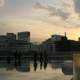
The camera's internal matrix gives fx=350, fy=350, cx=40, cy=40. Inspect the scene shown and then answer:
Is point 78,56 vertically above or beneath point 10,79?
above

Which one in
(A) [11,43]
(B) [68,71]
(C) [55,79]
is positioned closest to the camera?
(C) [55,79]

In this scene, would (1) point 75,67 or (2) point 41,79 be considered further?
(2) point 41,79

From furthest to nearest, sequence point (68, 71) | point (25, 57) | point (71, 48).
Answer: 1. point (71, 48)
2. point (25, 57)
3. point (68, 71)

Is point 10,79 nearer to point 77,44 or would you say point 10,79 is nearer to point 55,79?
point 55,79

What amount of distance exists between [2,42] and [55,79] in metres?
118

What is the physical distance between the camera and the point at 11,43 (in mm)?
140125

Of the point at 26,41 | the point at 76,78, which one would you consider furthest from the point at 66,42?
the point at 76,78

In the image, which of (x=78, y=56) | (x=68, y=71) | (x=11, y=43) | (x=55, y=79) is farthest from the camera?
(x=11, y=43)

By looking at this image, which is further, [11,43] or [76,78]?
[11,43]

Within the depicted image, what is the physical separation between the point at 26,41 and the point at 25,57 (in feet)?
200

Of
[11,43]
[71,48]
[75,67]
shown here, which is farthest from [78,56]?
[11,43]

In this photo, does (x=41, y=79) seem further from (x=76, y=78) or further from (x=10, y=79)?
(x=76, y=78)

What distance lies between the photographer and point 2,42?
144375 mm

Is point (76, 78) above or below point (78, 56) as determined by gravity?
below
